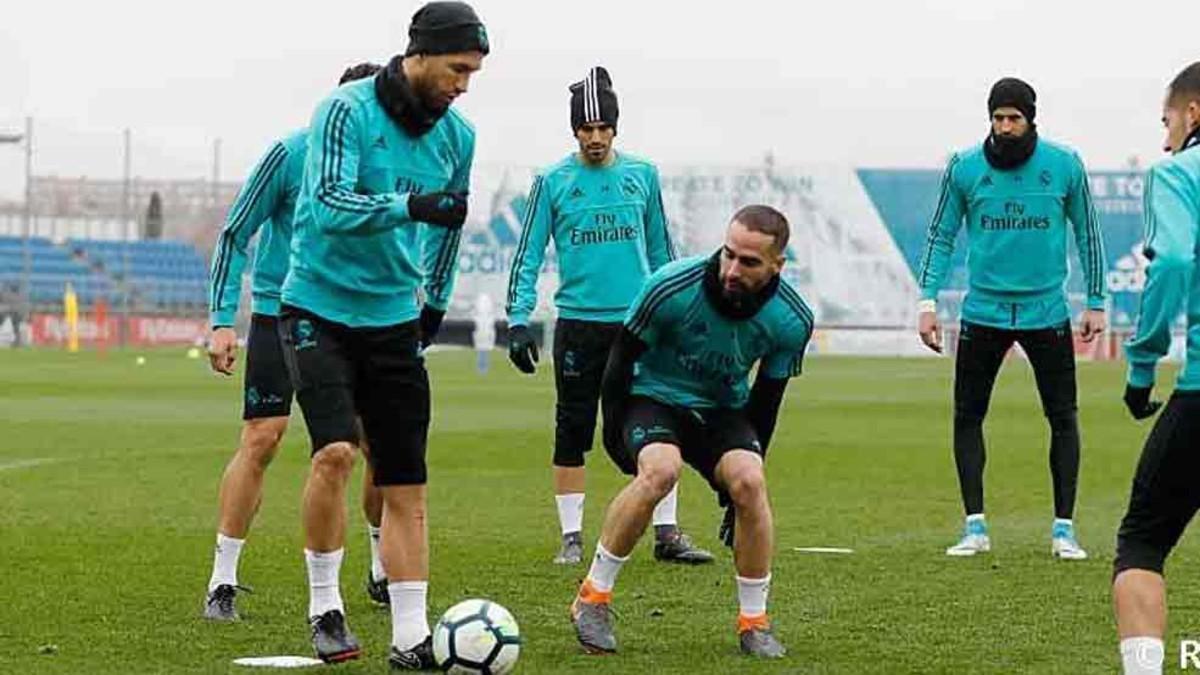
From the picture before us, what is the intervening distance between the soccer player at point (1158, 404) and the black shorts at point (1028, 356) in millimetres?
4648

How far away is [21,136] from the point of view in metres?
62.1

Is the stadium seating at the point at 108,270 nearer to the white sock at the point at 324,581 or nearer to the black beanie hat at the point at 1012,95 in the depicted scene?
the black beanie hat at the point at 1012,95

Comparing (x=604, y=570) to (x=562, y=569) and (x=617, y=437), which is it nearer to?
(x=617, y=437)

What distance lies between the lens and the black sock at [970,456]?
11531 millimetres

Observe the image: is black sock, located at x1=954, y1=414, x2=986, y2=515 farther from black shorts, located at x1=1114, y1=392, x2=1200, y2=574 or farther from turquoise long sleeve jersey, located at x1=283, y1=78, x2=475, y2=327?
black shorts, located at x1=1114, y1=392, x2=1200, y2=574

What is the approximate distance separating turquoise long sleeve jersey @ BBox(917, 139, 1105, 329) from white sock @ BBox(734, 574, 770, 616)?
12.0 ft

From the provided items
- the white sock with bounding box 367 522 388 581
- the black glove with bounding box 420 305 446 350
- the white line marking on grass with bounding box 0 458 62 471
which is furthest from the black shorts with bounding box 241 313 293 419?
the white line marking on grass with bounding box 0 458 62 471

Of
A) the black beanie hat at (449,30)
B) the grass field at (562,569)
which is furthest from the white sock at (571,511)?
the black beanie hat at (449,30)

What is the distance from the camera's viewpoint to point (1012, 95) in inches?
437

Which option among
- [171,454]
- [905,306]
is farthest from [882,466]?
[905,306]

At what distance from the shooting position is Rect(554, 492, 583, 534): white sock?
36.1 ft

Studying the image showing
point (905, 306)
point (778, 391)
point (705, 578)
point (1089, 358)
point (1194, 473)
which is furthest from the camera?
point (905, 306)

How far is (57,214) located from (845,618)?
67728mm

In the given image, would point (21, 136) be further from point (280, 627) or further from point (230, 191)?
point (280, 627)
